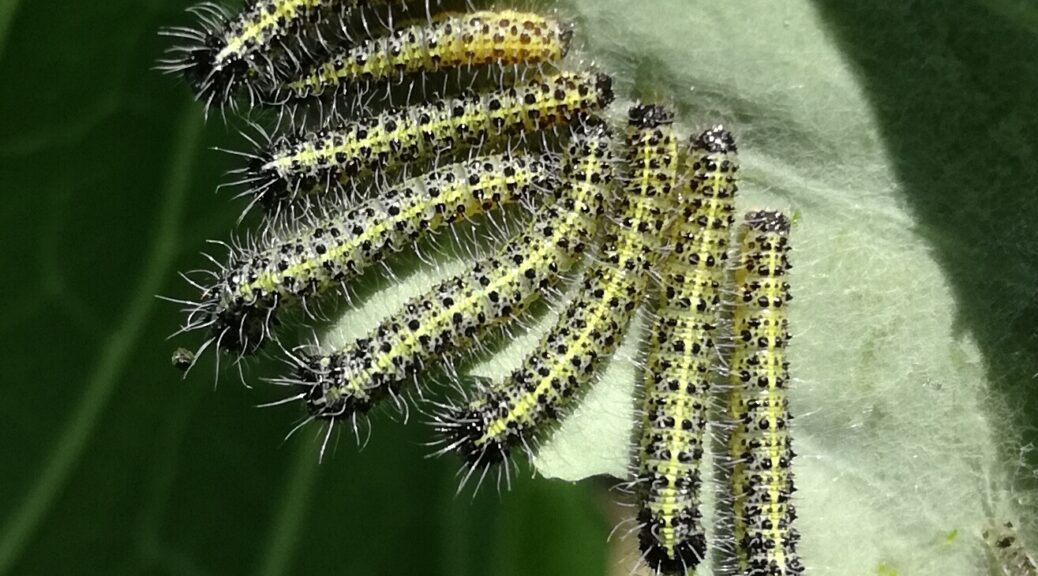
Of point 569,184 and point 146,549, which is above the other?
point 569,184

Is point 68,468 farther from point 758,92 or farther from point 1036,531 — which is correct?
point 1036,531

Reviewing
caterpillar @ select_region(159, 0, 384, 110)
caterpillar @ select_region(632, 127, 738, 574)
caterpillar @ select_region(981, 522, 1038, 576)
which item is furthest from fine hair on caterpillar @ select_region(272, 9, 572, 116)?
caterpillar @ select_region(981, 522, 1038, 576)

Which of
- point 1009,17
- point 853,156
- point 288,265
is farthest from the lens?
point 288,265

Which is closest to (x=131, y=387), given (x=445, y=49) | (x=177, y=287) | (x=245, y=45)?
(x=177, y=287)

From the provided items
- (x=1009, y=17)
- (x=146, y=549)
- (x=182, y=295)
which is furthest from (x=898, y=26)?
(x=146, y=549)

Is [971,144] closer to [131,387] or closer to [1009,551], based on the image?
[1009,551]

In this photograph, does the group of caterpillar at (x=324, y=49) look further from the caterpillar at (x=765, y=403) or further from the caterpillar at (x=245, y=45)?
the caterpillar at (x=765, y=403)

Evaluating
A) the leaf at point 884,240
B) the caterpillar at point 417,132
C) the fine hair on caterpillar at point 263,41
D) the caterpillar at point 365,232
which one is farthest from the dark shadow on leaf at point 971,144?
the fine hair on caterpillar at point 263,41
